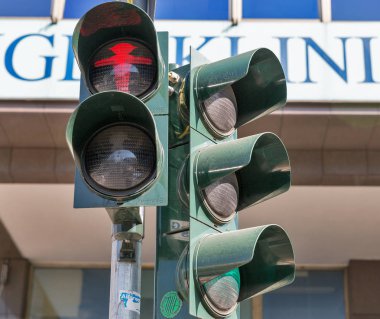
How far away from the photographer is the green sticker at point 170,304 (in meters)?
3.05

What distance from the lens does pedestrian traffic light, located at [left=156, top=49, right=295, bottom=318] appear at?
9.10 feet

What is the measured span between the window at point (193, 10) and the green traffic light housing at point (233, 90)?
20.2 feet

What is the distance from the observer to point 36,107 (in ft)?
29.6

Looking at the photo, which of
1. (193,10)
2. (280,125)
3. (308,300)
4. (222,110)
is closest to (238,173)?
(222,110)

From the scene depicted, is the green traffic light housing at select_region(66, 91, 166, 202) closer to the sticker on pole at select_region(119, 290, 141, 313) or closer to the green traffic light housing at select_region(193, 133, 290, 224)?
the green traffic light housing at select_region(193, 133, 290, 224)

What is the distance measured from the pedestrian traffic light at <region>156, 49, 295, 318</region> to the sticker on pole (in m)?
0.14

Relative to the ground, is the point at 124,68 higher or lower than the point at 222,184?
higher

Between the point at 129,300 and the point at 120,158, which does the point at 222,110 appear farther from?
the point at 129,300

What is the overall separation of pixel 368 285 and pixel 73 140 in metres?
8.80

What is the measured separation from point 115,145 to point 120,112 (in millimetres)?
127

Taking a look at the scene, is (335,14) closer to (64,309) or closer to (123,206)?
(64,309)

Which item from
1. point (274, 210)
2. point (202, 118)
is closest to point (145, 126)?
point (202, 118)

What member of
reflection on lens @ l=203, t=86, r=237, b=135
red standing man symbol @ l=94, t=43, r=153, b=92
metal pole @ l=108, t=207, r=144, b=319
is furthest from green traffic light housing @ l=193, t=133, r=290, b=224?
red standing man symbol @ l=94, t=43, r=153, b=92

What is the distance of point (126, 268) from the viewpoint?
3.02 meters
